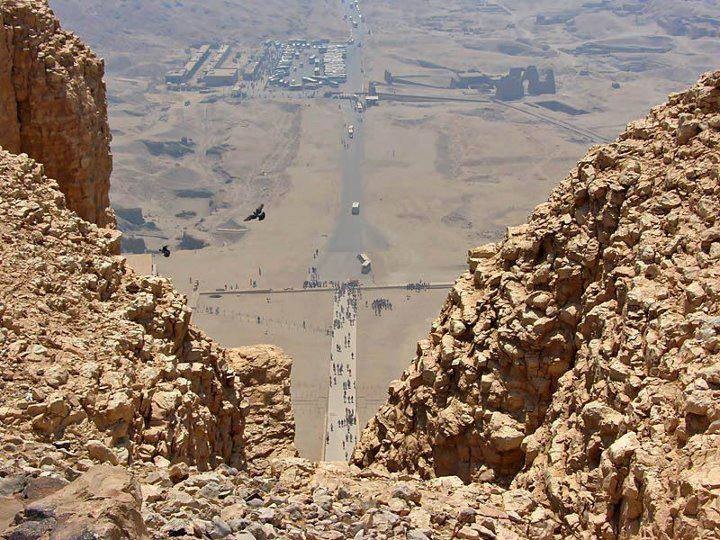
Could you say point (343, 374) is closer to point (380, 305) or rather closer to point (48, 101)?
point (380, 305)

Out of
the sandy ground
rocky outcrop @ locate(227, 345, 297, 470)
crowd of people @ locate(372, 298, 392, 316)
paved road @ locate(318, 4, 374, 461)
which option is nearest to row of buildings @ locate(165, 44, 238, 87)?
the sandy ground

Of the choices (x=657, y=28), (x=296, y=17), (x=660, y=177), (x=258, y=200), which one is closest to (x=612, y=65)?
(x=657, y=28)

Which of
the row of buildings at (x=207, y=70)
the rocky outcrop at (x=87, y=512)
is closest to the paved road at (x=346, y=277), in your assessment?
the row of buildings at (x=207, y=70)

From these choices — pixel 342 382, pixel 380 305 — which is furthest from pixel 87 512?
pixel 380 305

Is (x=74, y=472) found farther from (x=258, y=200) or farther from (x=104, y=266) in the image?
(x=258, y=200)

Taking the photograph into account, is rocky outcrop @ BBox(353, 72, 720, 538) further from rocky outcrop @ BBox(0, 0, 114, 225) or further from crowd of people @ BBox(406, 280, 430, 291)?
crowd of people @ BBox(406, 280, 430, 291)

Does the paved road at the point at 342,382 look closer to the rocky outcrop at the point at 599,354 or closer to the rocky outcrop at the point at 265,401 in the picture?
the rocky outcrop at the point at 265,401

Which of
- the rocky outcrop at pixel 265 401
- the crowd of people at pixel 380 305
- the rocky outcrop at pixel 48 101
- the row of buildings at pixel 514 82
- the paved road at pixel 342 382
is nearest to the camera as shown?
the rocky outcrop at pixel 265 401
